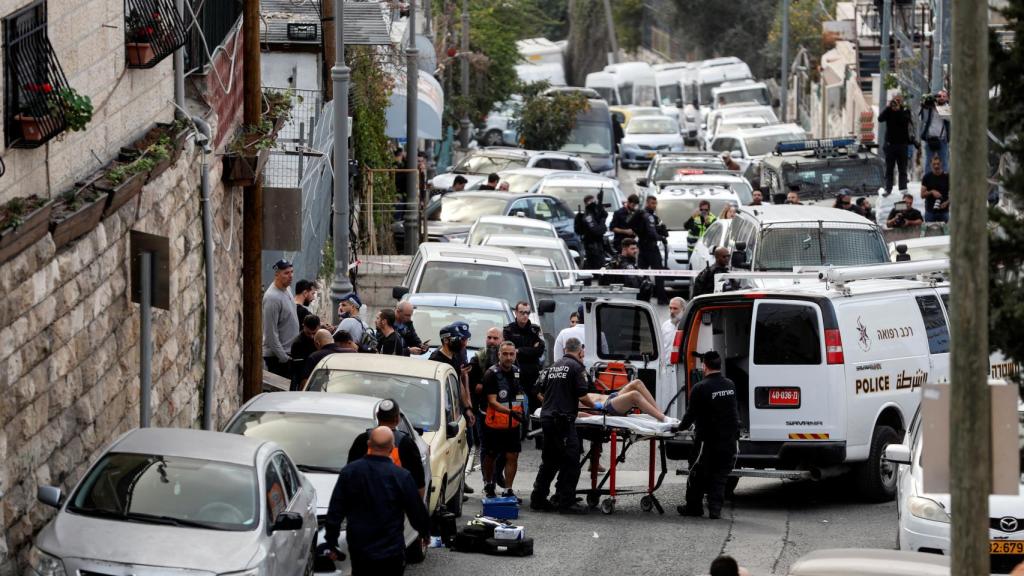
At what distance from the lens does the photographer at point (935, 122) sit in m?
30.0

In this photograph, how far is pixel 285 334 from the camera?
1922 centimetres

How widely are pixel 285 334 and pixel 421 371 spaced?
4116mm

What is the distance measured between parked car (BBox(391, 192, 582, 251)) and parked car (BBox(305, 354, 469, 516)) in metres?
15.7

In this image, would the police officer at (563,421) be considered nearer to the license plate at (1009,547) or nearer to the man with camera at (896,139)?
the license plate at (1009,547)

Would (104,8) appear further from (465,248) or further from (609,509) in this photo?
(465,248)

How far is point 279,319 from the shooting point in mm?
18953


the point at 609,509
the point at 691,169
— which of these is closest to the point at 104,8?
the point at 609,509

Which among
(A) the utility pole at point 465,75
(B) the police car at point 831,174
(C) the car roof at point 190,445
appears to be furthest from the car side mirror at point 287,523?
(A) the utility pole at point 465,75

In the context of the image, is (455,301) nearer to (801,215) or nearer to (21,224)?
(801,215)

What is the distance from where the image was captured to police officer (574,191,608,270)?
30.7 metres

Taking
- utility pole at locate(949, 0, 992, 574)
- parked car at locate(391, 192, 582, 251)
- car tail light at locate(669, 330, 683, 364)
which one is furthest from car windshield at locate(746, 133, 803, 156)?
utility pole at locate(949, 0, 992, 574)

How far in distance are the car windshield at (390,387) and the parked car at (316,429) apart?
1.22 m

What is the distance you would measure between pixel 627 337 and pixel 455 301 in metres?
2.27

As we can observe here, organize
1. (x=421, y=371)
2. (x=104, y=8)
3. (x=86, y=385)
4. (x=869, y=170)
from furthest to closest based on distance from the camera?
1. (x=869, y=170)
2. (x=421, y=371)
3. (x=104, y=8)
4. (x=86, y=385)
